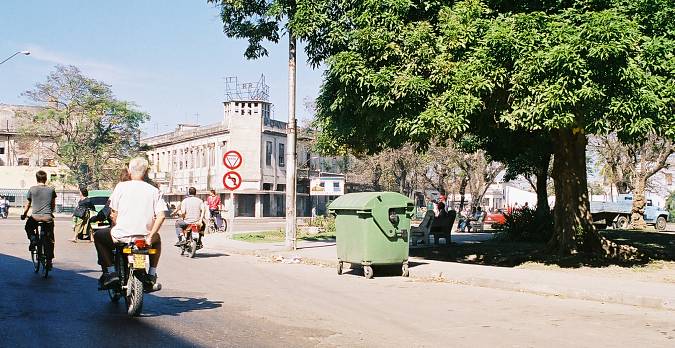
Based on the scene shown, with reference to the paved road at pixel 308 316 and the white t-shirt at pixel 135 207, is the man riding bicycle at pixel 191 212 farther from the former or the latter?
the white t-shirt at pixel 135 207

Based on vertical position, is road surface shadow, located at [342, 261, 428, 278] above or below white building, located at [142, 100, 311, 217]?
below

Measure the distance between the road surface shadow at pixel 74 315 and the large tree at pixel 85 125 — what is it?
51.2 m

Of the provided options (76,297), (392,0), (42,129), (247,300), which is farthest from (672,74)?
(42,129)

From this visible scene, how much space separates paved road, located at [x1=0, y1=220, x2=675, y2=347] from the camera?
7211 mm

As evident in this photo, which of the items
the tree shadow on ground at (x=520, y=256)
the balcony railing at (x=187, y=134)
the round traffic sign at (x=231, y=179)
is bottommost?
the tree shadow on ground at (x=520, y=256)

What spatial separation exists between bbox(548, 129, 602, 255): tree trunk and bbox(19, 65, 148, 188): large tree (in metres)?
49.9

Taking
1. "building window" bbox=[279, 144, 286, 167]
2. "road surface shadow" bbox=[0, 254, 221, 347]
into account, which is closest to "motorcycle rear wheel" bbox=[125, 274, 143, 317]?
"road surface shadow" bbox=[0, 254, 221, 347]

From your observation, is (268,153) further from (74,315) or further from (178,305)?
(74,315)

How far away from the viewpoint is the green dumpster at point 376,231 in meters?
13.8

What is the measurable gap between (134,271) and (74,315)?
1.05 m

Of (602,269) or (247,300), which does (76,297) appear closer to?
(247,300)

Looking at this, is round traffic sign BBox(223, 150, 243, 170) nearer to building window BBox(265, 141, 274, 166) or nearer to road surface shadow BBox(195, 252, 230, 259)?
road surface shadow BBox(195, 252, 230, 259)

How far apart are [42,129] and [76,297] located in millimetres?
57679

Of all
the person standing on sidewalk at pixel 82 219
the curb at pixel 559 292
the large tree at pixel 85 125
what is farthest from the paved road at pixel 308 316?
the large tree at pixel 85 125
